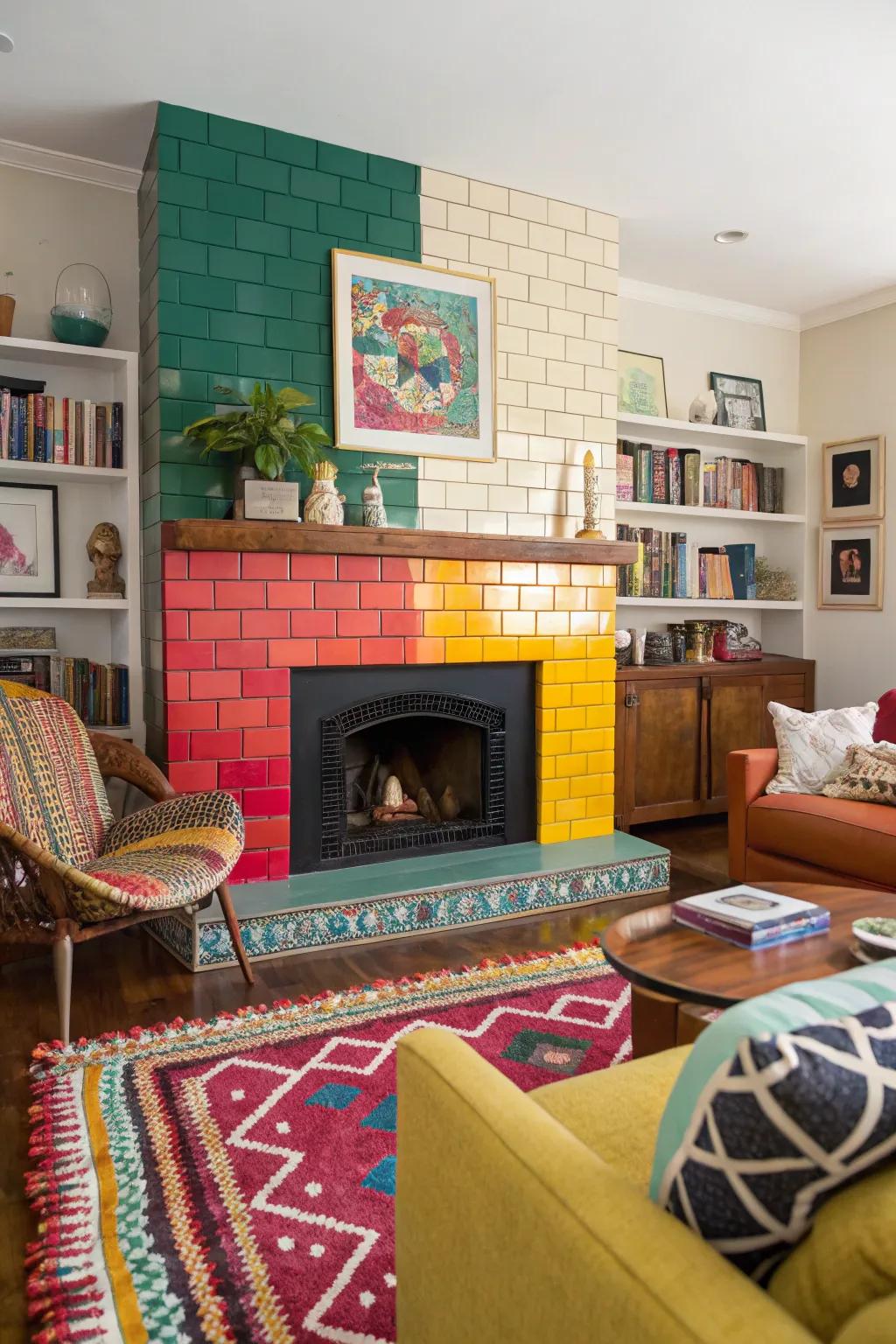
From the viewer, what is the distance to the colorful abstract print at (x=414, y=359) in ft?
11.6

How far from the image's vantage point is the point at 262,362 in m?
3.36

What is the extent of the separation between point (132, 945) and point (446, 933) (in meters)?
1.04

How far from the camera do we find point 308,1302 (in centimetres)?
150

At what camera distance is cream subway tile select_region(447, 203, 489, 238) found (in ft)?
12.1

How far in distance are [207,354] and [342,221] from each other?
2.42 ft

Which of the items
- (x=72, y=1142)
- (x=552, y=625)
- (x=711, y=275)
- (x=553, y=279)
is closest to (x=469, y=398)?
(x=553, y=279)

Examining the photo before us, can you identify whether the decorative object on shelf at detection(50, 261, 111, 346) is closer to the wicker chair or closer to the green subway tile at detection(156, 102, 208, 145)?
the green subway tile at detection(156, 102, 208, 145)

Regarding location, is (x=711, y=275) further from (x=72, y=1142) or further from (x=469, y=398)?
(x=72, y=1142)

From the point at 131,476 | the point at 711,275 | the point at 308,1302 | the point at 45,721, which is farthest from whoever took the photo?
the point at 711,275

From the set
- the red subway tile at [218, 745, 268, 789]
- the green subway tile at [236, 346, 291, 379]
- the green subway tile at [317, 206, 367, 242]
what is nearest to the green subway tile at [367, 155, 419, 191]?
the green subway tile at [317, 206, 367, 242]

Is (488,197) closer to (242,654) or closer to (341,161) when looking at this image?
(341,161)

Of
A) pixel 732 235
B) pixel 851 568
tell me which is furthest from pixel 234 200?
pixel 851 568

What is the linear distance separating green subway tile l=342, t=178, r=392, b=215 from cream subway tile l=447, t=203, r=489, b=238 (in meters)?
0.27

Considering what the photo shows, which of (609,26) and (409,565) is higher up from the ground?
(609,26)
